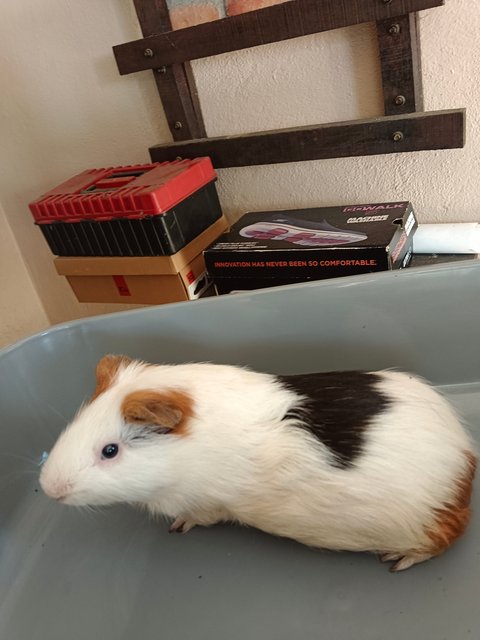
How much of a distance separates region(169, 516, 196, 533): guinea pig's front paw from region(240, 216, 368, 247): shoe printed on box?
546 millimetres

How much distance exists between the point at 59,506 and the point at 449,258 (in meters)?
0.92

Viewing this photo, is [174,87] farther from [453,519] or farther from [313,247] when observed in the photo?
[453,519]

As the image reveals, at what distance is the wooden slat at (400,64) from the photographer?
1.00 meters

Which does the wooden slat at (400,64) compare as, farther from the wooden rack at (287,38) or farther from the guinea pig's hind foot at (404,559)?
the guinea pig's hind foot at (404,559)

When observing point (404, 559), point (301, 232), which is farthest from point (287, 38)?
point (404, 559)

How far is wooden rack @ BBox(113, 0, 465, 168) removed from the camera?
1.01 m

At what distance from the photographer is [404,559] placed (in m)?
0.78

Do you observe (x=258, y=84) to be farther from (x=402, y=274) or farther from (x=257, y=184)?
(x=402, y=274)

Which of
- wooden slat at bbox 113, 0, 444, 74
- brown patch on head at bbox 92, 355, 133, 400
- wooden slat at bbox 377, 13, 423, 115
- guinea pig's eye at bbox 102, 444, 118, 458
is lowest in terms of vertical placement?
guinea pig's eye at bbox 102, 444, 118, 458

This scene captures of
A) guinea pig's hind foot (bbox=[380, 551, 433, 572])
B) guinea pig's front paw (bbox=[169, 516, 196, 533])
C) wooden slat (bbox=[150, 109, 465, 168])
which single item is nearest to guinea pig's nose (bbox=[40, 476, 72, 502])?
guinea pig's front paw (bbox=[169, 516, 196, 533])

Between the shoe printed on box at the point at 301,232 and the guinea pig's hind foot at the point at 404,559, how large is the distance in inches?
21.2

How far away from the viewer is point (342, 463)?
73 cm

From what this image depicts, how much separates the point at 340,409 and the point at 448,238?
1.82 ft

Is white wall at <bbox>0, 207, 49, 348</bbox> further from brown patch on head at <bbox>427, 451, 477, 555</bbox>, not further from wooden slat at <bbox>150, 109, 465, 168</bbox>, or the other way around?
brown patch on head at <bbox>427, 451, 477, 555</bbox>
